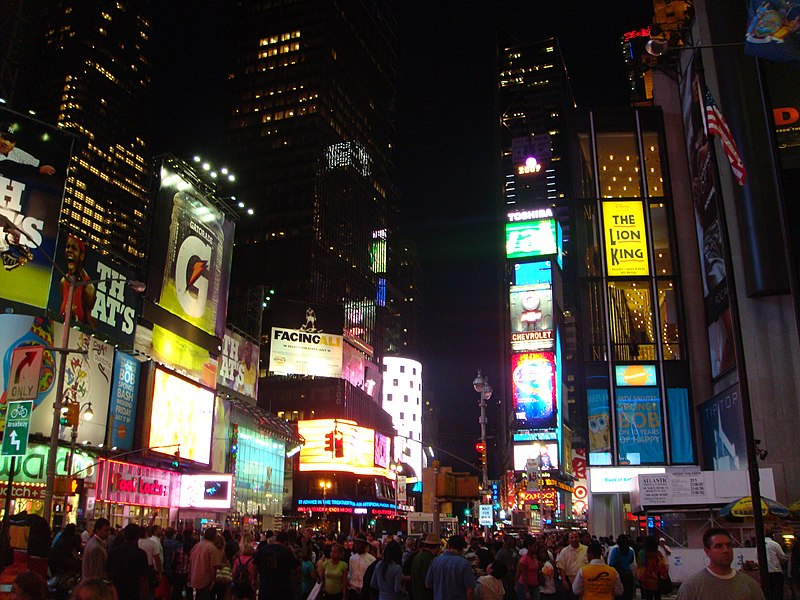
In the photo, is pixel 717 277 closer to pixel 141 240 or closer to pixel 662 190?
pixel 662 190

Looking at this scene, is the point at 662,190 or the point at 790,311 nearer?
the point at 790,311

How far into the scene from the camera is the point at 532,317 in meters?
68.8

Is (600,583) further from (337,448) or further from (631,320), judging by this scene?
(337,448)

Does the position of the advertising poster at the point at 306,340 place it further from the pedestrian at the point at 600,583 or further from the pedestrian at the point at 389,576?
the pedestrian at the point at 600,583

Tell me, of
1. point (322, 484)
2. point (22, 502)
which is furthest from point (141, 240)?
point (322, 484)

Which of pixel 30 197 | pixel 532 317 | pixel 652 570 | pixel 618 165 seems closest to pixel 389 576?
pixel 652 570

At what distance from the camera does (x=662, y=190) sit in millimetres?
49656

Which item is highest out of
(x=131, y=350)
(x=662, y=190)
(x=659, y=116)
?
(x=659, y=116)

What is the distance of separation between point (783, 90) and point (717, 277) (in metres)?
10.4

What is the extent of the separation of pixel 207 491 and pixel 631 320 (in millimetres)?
27735

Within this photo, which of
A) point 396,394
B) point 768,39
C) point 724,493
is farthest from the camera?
point 396,394

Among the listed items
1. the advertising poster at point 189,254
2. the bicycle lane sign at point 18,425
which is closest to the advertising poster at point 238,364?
the advertising poster at point 189,254

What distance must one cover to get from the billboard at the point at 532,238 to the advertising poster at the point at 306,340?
23.0m

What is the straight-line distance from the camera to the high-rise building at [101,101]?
577ft
